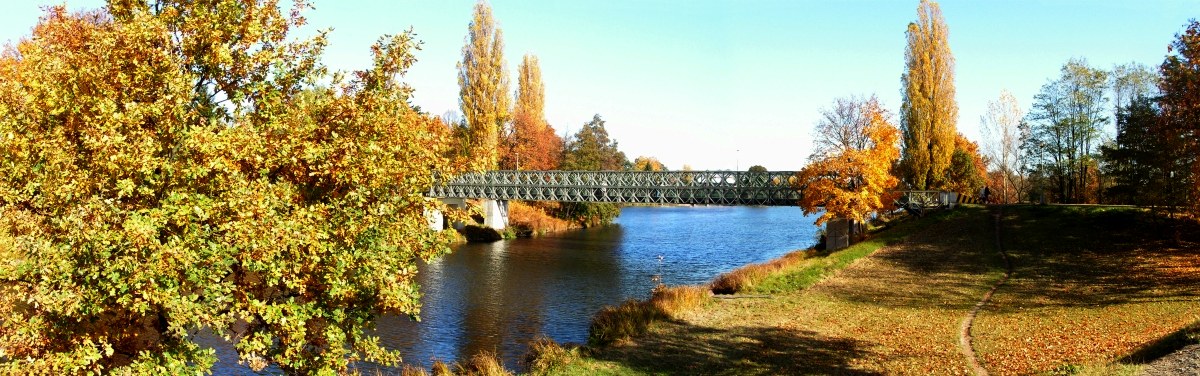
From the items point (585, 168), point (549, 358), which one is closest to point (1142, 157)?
point (549, 358)

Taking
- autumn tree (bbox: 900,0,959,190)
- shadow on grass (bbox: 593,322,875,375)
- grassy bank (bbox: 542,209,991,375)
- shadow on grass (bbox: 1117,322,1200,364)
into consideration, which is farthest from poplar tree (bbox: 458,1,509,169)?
shadow on grass (bbox: 1117,322,1200,364)

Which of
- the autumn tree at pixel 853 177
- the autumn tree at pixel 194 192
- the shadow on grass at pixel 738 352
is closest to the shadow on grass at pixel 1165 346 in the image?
the shadow on grass at pixel 738 352

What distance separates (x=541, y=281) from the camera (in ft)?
120

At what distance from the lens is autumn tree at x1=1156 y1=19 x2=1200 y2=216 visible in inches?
985

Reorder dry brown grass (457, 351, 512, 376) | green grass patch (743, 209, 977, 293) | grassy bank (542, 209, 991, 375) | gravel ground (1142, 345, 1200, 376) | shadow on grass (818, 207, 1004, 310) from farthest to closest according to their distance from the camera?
green grass patch (743, 209, 977, 293) → shadow on grass (818, 207, 1004, 310) → grassy bank (542, 209, 991, 375) → dry brown grass (457, 351, 512, 376) → gravel ground (1142, 345, 1200, 376)

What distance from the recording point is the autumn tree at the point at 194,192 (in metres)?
8.80

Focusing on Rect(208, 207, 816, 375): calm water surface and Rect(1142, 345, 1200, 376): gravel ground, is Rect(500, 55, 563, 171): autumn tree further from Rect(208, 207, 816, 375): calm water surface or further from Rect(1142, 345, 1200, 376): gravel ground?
Rect(1142, 345, 1200, 376): gravel ground

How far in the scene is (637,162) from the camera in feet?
489

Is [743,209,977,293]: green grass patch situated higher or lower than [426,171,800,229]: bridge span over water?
lower

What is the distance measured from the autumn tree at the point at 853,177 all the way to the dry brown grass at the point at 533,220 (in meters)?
33.2

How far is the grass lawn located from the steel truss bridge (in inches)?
365

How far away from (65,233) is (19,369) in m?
1.87

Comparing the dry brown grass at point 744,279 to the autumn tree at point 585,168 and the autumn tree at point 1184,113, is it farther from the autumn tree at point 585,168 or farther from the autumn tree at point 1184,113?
the autumn tree at point 585,168

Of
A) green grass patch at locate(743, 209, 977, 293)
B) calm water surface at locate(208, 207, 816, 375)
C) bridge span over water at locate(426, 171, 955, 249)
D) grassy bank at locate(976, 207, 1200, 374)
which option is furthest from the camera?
bridge span over water at locate(426, 171, 955, 249)
